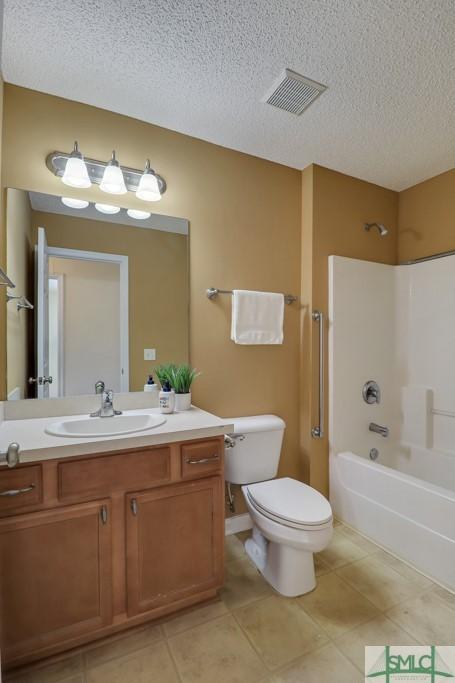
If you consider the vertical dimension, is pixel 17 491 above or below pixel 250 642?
above

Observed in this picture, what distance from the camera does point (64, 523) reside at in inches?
49.1

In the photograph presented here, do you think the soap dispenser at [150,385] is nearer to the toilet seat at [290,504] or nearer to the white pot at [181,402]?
the white pot at [181,402]

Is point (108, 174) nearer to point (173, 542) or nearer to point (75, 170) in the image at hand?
point (75, 170)

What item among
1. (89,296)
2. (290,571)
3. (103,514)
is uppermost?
(89,296)

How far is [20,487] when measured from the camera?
46.2 inches

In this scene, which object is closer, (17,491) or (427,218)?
(17,491)

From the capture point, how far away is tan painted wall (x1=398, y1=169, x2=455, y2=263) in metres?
2.38

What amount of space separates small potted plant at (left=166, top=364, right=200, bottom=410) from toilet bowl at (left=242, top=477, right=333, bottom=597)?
0.56 meters

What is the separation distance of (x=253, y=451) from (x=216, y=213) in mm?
1437

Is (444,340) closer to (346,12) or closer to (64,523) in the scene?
(346,12)

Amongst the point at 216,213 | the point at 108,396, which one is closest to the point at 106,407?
the point at 108,396

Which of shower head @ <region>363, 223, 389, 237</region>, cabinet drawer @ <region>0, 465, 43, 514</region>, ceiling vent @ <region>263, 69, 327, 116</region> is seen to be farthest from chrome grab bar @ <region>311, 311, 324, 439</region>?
cabinet drawer @ <region>0, 465, 43, 514</region>

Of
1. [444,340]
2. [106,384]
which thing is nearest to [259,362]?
[106,384]

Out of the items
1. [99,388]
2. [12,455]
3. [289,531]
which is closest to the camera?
[12,455]
